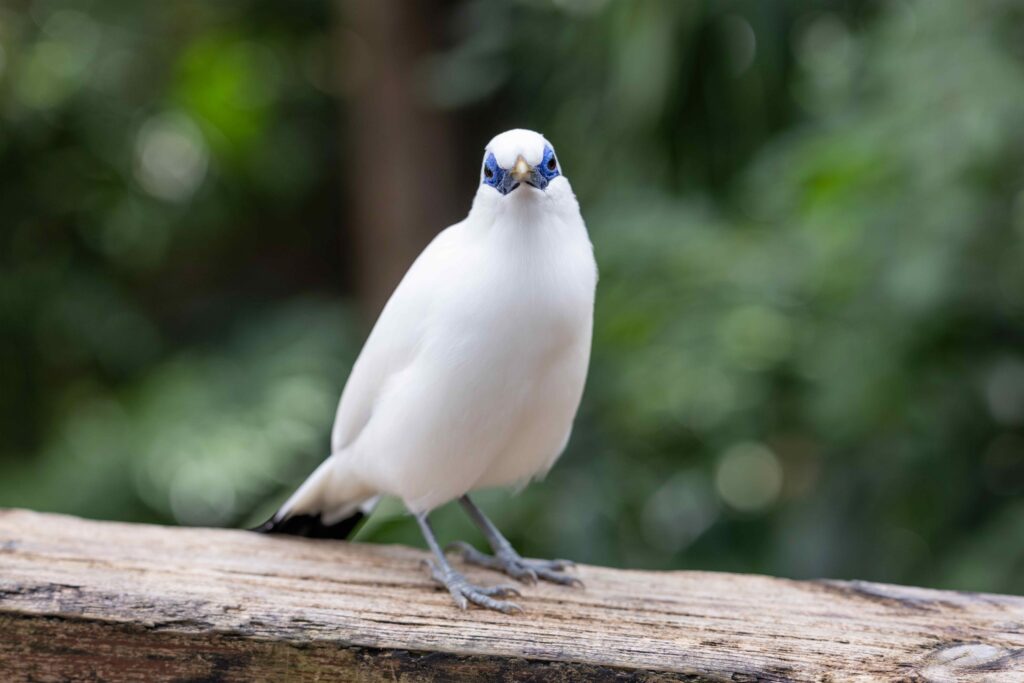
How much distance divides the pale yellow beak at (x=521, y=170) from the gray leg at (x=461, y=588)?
1.08 metres

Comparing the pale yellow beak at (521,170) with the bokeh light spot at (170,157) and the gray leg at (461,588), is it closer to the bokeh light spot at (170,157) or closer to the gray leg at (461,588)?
the gray leg at (461,588)

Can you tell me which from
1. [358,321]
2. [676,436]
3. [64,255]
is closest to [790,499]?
[676,436]

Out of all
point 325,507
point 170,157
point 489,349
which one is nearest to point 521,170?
point 489,349

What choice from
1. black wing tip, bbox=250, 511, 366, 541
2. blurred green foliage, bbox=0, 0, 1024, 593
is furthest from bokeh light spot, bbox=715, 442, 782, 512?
black wing tip, bbox=250, 511, 366, 541

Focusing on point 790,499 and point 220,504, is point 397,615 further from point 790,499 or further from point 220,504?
point 220,504

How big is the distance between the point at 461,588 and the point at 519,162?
1151mm

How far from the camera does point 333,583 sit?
3.03m

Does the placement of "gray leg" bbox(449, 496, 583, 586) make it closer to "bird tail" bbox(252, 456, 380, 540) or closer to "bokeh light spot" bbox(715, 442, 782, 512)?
"bird tail" bbox(252, 456, 380, 540)

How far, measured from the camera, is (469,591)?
118 inches

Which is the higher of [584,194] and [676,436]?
[584,194]

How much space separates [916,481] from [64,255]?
5.74 m

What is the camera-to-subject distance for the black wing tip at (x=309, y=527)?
362 cm

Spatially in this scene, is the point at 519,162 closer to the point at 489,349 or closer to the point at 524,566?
the point at 489,349

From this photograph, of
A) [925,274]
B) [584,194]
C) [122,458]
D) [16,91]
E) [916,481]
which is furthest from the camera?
[16,91]
